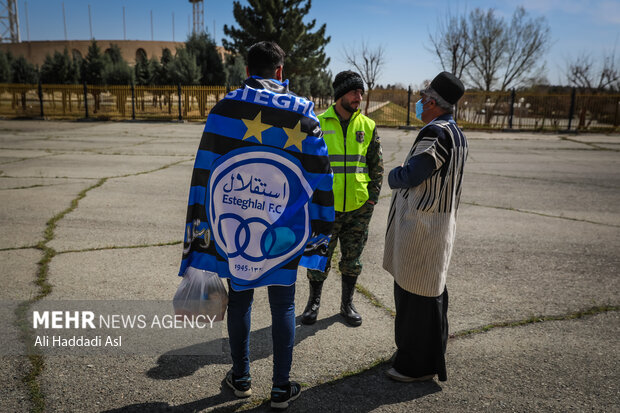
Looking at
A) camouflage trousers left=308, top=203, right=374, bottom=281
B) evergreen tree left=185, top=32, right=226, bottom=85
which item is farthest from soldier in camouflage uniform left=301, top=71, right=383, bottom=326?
evergreen tree left=185, top=32, right=226, bottom=85

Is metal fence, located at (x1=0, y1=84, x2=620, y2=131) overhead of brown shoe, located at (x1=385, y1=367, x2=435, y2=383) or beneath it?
overhead

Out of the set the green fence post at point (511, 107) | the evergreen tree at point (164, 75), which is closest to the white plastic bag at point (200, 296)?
the green fence post at point (511, 107)

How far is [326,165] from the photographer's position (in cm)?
232

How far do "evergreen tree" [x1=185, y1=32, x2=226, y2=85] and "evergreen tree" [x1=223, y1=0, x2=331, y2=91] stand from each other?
2.90 m

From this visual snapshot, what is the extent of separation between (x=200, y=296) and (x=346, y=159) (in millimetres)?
1583

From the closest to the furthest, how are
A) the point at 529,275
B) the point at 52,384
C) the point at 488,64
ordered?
the point at 52,384
the point at 529,275
the point at 488,64

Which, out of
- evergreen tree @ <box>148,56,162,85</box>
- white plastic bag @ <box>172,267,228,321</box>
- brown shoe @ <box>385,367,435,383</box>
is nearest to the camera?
white plastic bag @ <box>172,267,228,321</box>

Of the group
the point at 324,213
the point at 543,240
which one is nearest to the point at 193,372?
the point at 324,213

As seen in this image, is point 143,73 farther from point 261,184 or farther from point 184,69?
point 261,184

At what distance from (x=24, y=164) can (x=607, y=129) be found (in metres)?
24.5

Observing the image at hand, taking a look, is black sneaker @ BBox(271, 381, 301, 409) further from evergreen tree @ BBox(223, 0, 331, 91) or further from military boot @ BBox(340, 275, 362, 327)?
evergreen tree @ BBox(223, 0, 331, 91)

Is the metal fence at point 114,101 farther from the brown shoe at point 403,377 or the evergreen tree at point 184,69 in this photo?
the brown shoe at point 403,377

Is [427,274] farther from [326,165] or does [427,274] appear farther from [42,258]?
[42,258]

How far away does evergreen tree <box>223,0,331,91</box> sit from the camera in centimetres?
3278
